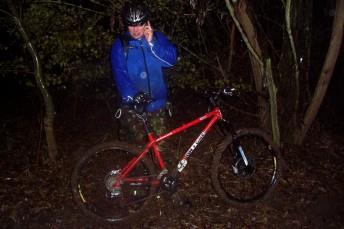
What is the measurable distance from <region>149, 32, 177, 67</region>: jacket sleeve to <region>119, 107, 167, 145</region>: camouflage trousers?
68 centimetres

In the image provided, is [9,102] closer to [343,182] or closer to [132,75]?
[132,75]

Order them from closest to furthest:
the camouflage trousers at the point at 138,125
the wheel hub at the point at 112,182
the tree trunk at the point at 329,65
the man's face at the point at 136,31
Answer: the man's face at the point at 136,31
the wheel hub at the point at 112,182
the camouflage trousers at the point at 138,125
the tree trunk at the point at 329,65

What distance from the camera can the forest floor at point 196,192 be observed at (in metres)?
5.11

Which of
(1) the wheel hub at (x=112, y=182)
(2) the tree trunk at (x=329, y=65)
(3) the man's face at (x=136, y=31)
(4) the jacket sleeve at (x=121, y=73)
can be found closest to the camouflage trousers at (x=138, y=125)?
(4) the jacket sleeve at (x=121, y=73)

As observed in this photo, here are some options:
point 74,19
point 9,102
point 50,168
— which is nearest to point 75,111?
point 9,102

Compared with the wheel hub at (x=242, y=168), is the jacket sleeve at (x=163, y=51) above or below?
above

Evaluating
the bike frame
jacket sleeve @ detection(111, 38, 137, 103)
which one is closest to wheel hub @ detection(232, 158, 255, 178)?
the bike frame

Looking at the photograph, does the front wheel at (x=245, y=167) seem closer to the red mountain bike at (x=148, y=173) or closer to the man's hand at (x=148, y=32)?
the red mountain bike at (x=148, y=173)

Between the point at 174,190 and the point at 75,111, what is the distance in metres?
4.77

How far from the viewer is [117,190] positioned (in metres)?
4.97

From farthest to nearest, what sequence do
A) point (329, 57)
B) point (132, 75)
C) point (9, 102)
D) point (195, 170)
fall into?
point (9, 102), point (195, 170), point (329, 57), point (132, 75)

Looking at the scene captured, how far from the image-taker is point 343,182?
584cm

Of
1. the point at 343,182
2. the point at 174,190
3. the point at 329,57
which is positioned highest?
the point at 329,57

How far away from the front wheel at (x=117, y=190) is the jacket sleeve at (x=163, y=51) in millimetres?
1046
